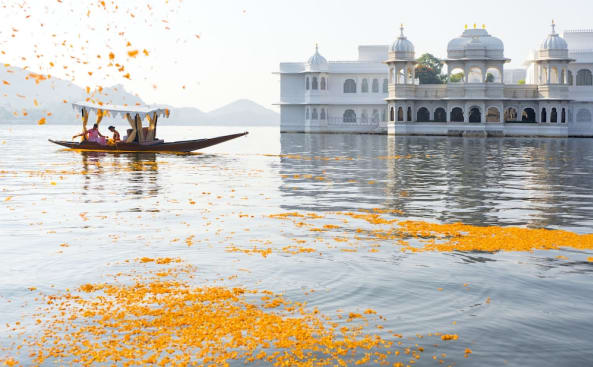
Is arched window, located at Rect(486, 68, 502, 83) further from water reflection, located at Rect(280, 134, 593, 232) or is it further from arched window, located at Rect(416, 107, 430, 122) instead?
water reflection, located at Rect(280, 134, 593, 232)

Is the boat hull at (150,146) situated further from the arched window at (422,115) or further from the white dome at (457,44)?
the white dome at (457,44)

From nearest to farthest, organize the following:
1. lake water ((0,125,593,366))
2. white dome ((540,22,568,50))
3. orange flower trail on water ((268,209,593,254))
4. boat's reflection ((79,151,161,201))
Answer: lake water ((0,125,593,366)), orange flower trail on water ((268,209,593,254)), boat's reflection ((79,151,161,201)), white dome ((540,22,568,50))

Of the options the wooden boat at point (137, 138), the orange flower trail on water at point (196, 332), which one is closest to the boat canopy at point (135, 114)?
the wooden boat at point (137, 138)

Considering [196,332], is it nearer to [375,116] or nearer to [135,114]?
[135,114]

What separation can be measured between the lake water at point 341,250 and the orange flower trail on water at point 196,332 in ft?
0.77

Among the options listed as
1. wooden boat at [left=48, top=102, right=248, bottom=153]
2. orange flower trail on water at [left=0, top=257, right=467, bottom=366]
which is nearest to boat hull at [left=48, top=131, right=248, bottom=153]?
wooden boat at [left=48, top=102, right=248, bottom=153]

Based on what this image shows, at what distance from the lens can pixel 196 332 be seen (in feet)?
19.6

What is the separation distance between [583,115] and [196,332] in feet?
225

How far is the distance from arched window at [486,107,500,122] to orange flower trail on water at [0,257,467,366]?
62732 millimetres

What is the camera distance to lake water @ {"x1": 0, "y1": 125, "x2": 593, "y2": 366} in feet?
20.7

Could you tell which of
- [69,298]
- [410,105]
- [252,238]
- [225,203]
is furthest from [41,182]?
[410,105]

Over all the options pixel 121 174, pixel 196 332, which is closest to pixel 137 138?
pixel 121 174

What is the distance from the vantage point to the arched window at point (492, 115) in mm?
67062

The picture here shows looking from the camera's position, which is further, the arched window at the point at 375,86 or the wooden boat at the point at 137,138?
the arched window at the point at 375,86
